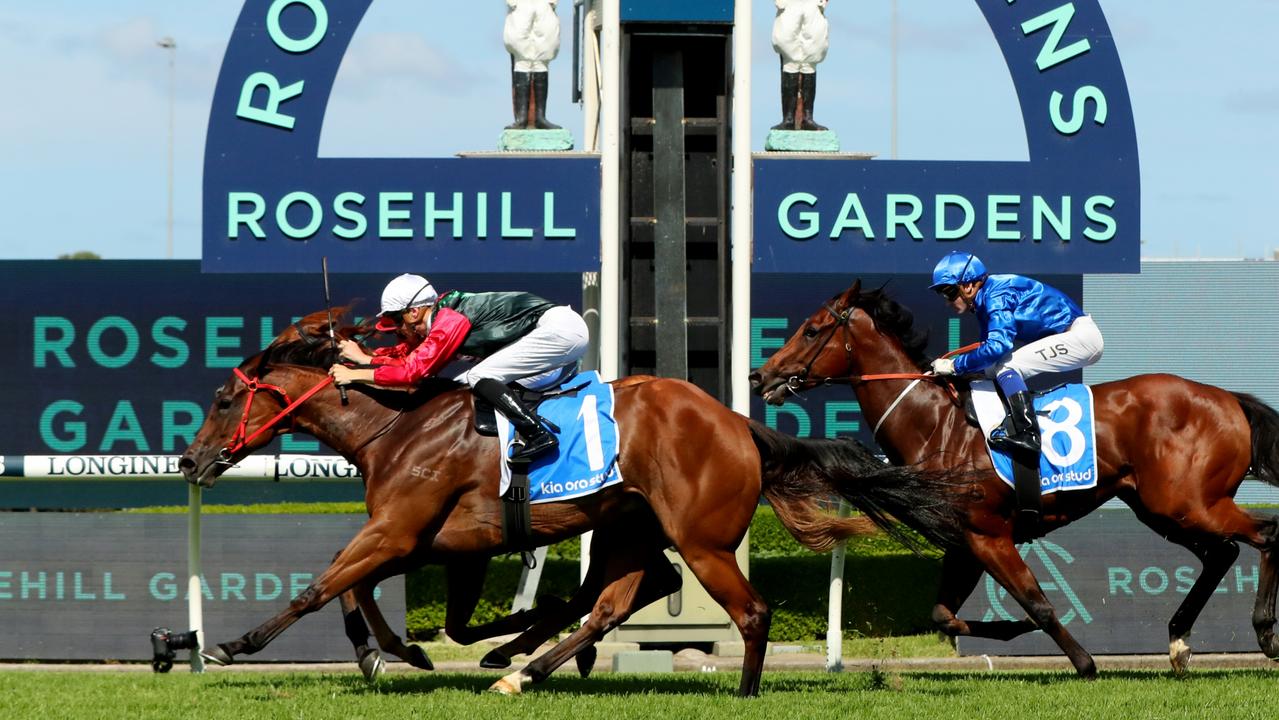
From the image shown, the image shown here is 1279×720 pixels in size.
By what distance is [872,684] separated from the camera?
662 cm

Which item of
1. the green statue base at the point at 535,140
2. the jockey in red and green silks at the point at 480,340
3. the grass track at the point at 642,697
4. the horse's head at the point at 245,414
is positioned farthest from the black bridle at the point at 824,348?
the green statue base at the point at 535,140

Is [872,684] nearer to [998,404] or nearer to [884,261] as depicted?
[998,404]

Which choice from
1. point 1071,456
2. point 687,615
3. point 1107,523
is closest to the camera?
point 1071,456

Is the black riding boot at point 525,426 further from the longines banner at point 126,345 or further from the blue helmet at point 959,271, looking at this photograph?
the longines banner at point 126,345

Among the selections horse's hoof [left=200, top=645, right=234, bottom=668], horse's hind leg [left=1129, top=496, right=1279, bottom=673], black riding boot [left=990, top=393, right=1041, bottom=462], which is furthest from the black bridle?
horse's hoof [left=200, top=645, right=234, bottom=668]

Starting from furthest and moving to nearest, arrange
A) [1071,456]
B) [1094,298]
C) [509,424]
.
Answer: [1094,298], [1071,456], [509,424]

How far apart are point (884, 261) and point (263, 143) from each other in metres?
3.26

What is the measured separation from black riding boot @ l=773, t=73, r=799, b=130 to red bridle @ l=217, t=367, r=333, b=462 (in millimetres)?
3972

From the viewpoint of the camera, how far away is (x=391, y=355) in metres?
6.71

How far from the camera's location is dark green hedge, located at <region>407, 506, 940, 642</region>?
31.6 feet

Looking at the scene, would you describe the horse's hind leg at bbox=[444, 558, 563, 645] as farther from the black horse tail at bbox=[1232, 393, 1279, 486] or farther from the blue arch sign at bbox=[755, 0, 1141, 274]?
the blue arch sign at bbox=[755, 0, 1141, 274]

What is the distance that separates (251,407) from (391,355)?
0.59 m

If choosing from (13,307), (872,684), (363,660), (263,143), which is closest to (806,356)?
(872,684)

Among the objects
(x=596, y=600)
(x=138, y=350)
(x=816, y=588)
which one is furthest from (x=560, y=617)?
(x=138, y=350)
